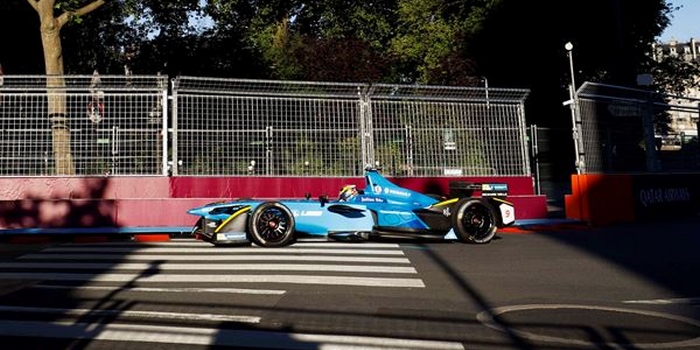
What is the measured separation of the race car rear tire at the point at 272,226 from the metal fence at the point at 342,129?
432 cm

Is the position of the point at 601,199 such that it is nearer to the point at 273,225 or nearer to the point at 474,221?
the point at 474,221

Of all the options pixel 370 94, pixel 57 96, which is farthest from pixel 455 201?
pixel 57 96

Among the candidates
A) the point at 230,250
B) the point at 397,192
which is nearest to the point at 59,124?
the point at 230,250

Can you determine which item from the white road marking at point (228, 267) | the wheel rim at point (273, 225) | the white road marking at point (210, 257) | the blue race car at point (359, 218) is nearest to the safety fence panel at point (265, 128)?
the blue race car at point (359, 218)

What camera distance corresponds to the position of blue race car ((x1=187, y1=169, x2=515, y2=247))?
10.9 metres

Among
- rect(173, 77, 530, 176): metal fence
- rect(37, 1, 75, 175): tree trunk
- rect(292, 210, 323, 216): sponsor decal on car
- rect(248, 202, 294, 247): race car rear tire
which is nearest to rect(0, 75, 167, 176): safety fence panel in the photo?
rect(37, 1, 75, 175): tree trunk

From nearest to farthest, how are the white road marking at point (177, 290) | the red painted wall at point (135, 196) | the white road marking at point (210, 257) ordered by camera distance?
the white road marking at point (177, 290) → the white road marking at point (210, 257) → the red painted wall at point (135, 196)

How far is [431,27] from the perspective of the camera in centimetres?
3678

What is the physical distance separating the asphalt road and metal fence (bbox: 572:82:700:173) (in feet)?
14.5

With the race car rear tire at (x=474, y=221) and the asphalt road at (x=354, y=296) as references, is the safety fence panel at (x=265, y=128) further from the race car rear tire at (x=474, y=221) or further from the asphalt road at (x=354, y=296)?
the race car rear tire at (x=474, y=221)

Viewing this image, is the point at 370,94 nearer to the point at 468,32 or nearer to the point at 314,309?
the point at 314,309

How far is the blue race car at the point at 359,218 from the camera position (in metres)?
10.9

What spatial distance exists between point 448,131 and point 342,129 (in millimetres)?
2698

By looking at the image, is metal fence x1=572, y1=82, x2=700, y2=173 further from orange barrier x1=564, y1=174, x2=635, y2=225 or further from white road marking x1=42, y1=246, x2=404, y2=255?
white road marking x1=42, y1=246, x2=404, y2=255
